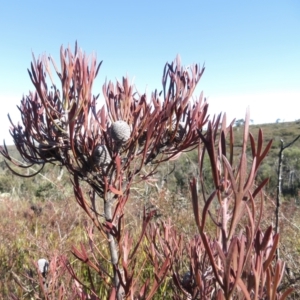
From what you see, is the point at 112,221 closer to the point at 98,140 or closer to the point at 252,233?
the point at 98,140

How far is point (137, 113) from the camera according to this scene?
101 cm

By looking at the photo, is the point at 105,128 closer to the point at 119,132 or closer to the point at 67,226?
the point at 119,132

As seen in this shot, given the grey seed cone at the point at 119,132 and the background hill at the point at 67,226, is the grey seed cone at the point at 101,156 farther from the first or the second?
the background hill at the point at 67,226

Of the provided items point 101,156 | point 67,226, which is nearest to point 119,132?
point 101,156

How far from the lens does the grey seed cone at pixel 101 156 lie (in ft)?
3.01

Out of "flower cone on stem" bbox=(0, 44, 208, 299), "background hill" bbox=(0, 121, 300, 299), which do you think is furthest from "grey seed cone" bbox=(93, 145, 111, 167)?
"background hill" bbox=(0, 121, 300, 299)

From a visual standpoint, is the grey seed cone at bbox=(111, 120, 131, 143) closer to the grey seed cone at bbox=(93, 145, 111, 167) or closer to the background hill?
the grey seed cone at bbox=(93, 145, 111, 167)

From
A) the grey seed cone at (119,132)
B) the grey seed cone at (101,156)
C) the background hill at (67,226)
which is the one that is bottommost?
the background hill at (67,226)

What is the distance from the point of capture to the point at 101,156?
92 centimetres

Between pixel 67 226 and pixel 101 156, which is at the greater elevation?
pixel 101 156

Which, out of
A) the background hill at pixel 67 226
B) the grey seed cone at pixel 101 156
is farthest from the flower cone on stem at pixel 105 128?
the background hill at pixel 67 226

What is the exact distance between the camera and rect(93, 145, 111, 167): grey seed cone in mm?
917

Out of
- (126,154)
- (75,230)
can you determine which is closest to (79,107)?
(126,154)

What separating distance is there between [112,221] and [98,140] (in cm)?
28
